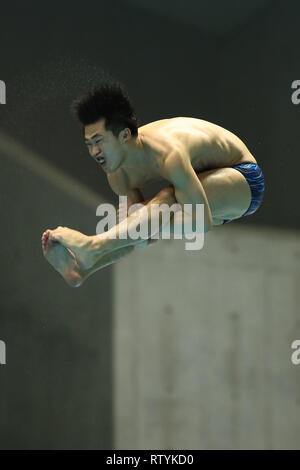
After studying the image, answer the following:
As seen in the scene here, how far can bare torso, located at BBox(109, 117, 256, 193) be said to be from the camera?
332 centimetres

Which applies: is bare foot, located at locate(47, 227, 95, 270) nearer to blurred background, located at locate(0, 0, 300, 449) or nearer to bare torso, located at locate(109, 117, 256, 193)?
bare torso, located at locate(109, 117, 256, 193)

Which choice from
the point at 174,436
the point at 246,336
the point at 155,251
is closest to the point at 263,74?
the point at 155,251

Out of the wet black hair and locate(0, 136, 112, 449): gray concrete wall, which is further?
locate(0, 136, 112, 449): gray concrete wall

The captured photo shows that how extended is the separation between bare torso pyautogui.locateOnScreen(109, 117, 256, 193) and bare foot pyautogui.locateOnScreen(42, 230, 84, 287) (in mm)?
547

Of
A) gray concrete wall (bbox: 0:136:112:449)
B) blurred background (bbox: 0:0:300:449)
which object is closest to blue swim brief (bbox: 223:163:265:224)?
blurred background (bbox: 0:0:300:449)

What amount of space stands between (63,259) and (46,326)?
89.1 inches

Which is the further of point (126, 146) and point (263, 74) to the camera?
point (263, 74)

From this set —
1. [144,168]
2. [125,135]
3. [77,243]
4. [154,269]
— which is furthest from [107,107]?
[154,269]

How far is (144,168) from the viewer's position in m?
3.49

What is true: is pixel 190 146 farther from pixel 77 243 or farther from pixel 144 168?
pixel 77 243

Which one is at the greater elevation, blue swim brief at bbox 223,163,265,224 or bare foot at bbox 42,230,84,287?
blue swim brief at bbox 223,163,265,224

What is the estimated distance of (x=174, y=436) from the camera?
19.2ft
